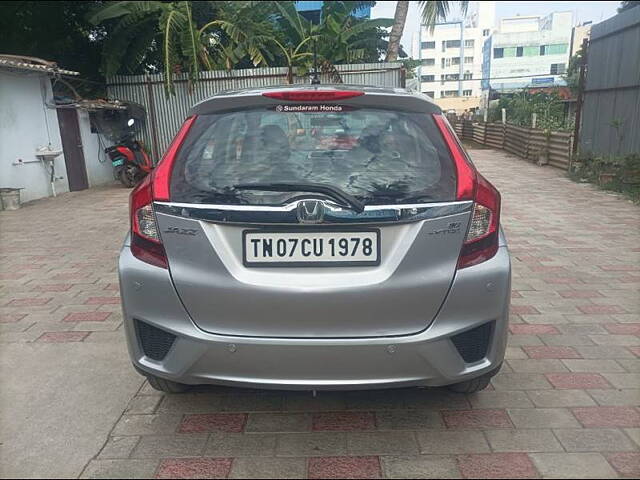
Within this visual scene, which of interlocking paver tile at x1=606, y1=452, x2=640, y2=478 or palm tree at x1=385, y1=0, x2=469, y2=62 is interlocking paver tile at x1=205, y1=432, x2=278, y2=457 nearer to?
interlocking paver tile at x1=606, y1=452, x2=640, y2=478

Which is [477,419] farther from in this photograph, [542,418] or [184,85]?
[184,85]

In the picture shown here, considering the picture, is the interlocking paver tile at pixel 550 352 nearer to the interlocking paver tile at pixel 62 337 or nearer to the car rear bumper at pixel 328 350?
the car rear bumper at pixel 328 350

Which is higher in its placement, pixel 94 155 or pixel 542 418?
pixel 94 155

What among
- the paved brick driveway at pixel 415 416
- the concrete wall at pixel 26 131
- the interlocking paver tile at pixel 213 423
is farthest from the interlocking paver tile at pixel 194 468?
the concrete wall at pixel 26 131

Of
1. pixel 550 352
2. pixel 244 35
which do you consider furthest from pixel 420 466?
pixel 244 35

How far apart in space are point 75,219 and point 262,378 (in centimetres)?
727

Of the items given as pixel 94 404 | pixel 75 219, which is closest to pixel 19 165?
pixel 75 219

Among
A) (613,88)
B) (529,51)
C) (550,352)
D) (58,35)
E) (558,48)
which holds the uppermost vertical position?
(558,48)

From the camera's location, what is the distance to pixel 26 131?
1011 cm

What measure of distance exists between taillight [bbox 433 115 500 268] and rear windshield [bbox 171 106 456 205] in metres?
0.04

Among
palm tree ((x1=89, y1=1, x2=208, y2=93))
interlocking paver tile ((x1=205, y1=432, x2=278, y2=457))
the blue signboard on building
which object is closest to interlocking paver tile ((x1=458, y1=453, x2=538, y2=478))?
interlocking paver tile ((x1=205, y1=432, x2=278, y2=457))

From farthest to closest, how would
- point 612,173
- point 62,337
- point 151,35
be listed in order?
1. point 151,35
2. point 612,173
3. point 62,337

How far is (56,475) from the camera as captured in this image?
92.4 inches

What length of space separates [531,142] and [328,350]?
15.5 meters
